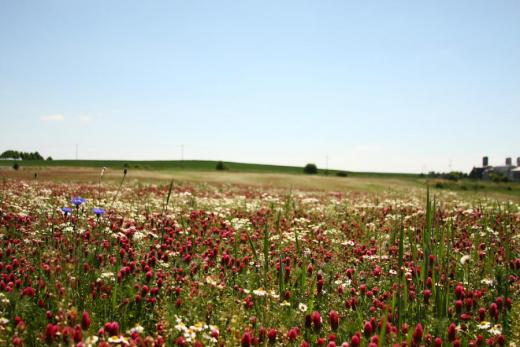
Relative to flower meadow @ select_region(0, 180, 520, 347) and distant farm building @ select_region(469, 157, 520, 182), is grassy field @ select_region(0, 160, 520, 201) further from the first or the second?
distant farm building @ select_region(469, 157, 520, 182)

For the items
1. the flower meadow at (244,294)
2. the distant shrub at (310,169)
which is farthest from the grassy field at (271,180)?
the flower meadow at (244,294)

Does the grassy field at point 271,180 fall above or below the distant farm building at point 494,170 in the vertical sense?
below

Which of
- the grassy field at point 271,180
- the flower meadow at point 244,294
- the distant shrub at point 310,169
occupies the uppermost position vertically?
the distant shrub at point 310,169

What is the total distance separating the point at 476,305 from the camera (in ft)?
17.3

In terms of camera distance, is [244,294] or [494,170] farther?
[494,170]

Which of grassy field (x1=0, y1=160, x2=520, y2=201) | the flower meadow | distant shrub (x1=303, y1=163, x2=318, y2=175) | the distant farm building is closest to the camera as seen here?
the flower meadow

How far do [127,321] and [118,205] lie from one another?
7.41m

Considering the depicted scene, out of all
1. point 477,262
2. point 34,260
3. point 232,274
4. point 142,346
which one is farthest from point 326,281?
point 34,260

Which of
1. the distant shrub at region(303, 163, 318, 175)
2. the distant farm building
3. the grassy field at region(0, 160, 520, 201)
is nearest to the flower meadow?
the grassy field at region(0, 160, 520, 201)

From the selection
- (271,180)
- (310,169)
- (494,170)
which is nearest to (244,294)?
(271,180)

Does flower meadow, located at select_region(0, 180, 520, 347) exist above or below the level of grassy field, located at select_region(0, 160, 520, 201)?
below

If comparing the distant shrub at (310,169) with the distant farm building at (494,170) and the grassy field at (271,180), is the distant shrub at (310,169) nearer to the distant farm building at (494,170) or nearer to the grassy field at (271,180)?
the grassy field at (271,180)

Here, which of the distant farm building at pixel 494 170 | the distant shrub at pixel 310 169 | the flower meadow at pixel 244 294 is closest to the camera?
the flower meadow at pixel 244 294

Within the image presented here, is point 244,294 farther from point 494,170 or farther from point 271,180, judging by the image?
point 494,170
